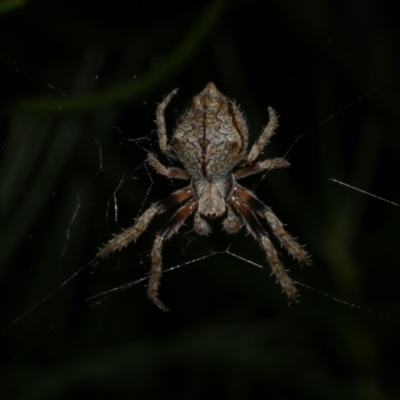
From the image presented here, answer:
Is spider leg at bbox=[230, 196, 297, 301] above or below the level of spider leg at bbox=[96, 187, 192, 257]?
below

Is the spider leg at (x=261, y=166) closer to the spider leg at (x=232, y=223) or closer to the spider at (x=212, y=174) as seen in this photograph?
the spider at (x=212, y=174)

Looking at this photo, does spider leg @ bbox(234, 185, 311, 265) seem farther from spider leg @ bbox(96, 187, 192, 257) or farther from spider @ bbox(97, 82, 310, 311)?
spider leg @ bbox(96, 187, 192, 257)

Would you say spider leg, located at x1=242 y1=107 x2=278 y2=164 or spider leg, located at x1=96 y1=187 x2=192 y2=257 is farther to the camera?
spider leg, located at x1=96 y1=187 x2=192 y2=257

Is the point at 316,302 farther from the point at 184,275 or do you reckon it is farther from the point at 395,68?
the point at 395,68

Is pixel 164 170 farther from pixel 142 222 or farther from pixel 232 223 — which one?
pixel 232 223

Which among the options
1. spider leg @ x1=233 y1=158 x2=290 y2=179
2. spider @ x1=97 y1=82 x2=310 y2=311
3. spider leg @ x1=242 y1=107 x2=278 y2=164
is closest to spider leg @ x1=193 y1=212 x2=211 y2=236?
spider @ x1=97 y1=82 x2=310 y2=311

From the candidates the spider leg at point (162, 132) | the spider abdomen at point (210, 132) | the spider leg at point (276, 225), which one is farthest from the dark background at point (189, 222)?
the spider abdomen at point (210, 132)

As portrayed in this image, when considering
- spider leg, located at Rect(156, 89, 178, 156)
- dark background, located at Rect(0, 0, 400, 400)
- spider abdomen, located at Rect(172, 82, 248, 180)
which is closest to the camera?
spider abdomen, located at Rect(172, 82, 248, 180)

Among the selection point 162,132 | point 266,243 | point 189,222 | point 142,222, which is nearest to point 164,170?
point 162,132

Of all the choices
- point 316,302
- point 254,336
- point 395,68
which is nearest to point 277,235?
point 316,302

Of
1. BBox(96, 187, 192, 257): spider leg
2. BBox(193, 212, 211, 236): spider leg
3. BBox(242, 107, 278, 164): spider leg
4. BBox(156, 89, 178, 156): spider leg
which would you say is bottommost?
BBox(193, 212, 211, 236): spider leg
